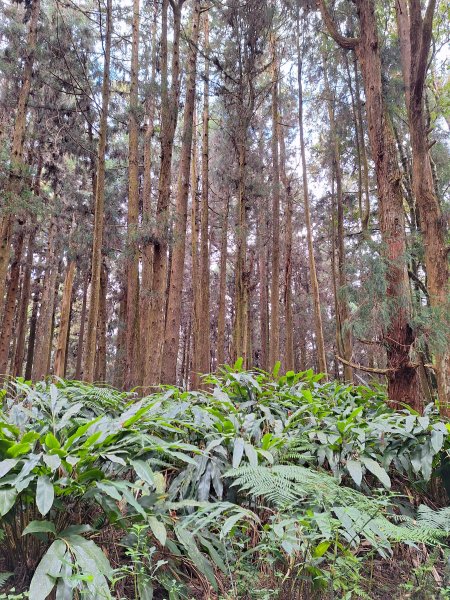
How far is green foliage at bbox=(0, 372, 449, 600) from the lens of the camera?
5.41 ft

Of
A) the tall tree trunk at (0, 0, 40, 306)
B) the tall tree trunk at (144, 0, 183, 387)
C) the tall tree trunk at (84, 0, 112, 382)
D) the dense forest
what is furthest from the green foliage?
the tall tree trunk at (0, 0, 40, 306)

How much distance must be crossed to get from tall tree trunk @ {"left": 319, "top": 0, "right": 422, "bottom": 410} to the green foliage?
3.49 feet

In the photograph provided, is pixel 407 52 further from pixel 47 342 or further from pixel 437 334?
pixel 47 342

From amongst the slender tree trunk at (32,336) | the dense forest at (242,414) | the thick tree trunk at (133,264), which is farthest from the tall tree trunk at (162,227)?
the slender tree trunk at (32,336)

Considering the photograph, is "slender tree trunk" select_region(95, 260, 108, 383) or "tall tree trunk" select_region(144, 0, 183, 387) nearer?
"tall tree trunk" select_region(144, 0, 183, 387)

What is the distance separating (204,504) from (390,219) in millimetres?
3393

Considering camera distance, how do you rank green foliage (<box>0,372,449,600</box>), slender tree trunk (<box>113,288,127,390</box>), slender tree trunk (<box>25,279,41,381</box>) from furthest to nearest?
slender tree trunk (<box>25,279,41,381</box>) → slender tree trunk (<box>113,288,127,390</box>) → green foliage (<box>0,372,449,600</box>)

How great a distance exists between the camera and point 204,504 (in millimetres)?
1962

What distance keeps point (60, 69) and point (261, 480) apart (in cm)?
1063

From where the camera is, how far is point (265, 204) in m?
14.0

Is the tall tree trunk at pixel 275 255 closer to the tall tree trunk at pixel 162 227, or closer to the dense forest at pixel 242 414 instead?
the dense forest at pixel 242 414

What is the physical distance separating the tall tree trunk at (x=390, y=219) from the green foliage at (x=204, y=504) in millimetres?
1064

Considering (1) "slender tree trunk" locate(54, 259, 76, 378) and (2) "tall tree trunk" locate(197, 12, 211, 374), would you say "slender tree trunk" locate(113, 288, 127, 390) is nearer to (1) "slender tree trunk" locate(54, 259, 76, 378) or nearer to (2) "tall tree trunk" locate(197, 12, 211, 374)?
(2) "tall tree trunk" locate(197, 12, 211, 374)

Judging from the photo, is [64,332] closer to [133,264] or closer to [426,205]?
[133,264]
